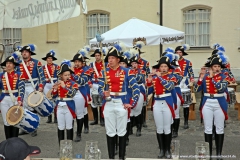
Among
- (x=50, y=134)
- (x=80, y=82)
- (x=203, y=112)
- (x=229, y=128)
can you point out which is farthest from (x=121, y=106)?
(x=229, y=128)

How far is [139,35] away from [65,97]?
13.2 feet

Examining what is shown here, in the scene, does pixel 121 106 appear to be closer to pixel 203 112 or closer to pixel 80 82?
pixel 203 112

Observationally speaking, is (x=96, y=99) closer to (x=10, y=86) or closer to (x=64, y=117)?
(x=64, y=117)

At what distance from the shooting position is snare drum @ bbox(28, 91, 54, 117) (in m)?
7.66

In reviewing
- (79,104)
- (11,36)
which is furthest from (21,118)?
(11,36)

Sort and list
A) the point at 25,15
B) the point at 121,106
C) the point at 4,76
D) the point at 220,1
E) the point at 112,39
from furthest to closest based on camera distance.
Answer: the point at 220,1 < the point at 112,39 < the point at 4,76 < the point at 121,106 < the point at 25,15

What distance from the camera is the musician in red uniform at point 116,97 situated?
22.0 feet

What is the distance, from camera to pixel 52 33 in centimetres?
1795

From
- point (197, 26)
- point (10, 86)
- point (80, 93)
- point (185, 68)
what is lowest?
point (80, 93)

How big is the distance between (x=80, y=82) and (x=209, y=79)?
117 inches

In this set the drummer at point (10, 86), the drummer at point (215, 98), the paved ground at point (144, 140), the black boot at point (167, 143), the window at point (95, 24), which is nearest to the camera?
the drummer at point (215, 98)

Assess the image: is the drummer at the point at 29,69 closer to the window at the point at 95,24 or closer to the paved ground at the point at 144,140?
the paved ground at the point at 144,140

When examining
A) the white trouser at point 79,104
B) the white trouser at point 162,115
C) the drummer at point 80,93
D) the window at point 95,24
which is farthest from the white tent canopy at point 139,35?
the window at point 95,24

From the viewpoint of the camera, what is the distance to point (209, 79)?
6922 mm
